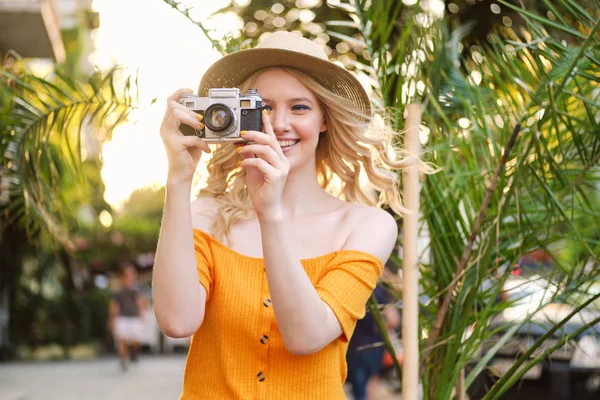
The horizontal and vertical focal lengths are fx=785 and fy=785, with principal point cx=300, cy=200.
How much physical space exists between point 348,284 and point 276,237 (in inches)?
10.6

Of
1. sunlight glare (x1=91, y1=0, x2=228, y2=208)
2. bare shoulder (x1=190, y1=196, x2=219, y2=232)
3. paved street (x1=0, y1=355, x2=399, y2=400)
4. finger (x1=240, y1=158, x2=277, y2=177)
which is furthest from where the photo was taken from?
paved street (x1=0, y1=355, x2=399, y2=400)

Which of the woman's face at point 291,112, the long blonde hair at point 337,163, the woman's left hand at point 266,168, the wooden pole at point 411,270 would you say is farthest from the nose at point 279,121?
the wooden pole at point 411,270

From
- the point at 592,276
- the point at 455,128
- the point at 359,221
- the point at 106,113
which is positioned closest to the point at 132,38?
the point at 106,113

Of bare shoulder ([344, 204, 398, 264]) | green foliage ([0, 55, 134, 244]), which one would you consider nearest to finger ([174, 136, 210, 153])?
bare shoulder ([344, 204, 398, 264])

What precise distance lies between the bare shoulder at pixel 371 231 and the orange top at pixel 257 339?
3 cm

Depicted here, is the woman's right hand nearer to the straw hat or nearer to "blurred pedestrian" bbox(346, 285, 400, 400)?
the straw hat

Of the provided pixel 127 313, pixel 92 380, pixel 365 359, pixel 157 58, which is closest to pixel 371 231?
pixel 157 58

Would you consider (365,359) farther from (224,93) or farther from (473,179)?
(224,93)

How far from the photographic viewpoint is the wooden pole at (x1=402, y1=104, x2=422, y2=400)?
2.38 metres

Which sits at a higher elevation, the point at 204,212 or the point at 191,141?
the point at 191,141

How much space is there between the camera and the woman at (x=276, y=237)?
68.9 inches

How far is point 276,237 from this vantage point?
1.73 m

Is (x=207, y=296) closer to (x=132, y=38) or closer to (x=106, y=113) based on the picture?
(x=106, y=113)

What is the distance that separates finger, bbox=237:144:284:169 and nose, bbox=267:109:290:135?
0.85ft
